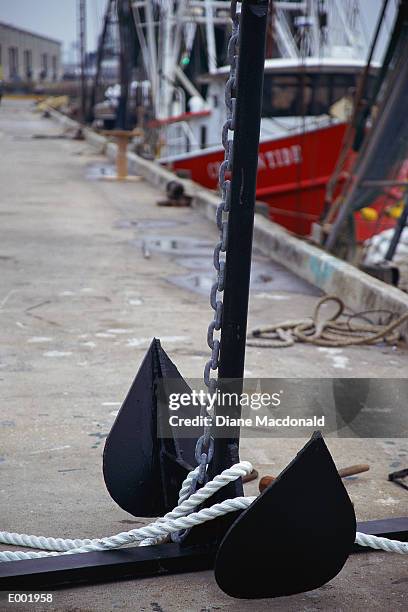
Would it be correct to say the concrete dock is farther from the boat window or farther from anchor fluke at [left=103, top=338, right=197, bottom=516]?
the boat window

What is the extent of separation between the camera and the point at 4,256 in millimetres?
8992

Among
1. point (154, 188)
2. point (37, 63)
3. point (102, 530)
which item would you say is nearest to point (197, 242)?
point (154, 188)

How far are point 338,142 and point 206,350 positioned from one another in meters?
13.3

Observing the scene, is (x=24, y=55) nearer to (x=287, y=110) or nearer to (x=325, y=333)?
(x=287, y=110)

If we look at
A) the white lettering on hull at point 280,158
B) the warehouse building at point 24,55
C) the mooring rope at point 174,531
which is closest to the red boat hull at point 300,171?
the white lettering on hull at point 280,158

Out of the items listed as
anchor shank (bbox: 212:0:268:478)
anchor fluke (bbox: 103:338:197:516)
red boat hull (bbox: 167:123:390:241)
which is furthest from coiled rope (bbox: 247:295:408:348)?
red boat hull (bbox: 167:123:390:241)

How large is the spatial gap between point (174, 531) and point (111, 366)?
2.48m

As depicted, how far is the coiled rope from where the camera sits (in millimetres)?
5891

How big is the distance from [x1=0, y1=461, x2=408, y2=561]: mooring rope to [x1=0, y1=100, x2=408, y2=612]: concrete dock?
115 millimetres

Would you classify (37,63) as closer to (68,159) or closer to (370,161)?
(68,159)

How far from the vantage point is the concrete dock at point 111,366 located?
2902 mm

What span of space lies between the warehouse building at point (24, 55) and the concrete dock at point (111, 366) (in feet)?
278

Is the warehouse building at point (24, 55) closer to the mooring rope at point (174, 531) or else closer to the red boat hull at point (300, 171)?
the red boat hull at point (300, 171)

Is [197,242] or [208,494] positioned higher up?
[208,494]
